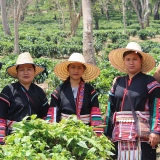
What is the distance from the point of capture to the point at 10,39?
23391 mm

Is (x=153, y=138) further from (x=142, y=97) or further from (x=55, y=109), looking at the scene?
(x=55, y=109)

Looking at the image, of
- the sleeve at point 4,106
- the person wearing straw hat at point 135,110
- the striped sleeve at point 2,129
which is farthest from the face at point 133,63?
the striped sleeve at point 2,129

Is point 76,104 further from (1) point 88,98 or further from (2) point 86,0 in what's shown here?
(2) point 86,0

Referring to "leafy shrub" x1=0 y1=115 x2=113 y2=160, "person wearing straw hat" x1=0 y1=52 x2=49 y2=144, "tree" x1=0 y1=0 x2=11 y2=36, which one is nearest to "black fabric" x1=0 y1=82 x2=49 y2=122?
"person wearing straw hat" x1=0 y1=52 x2=49 y2=144

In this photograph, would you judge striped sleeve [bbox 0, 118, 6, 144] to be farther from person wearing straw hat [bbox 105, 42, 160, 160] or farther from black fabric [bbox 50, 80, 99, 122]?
person wearing straw hat [bbox 105, 42, 160, 160]

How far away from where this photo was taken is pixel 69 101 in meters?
3.61

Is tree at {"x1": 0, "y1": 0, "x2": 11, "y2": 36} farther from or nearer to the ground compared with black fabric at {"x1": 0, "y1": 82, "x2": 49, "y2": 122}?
farther from the ground

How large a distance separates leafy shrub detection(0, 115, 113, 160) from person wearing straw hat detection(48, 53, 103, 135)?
0.78 meters

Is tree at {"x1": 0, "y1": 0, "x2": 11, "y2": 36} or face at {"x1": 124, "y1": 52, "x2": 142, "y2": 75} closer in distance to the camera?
face at {"x1": 124, "y1": 52, "x2": 142, "y2": 75}

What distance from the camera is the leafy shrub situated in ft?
8.09

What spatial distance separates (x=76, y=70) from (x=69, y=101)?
12.7 inches

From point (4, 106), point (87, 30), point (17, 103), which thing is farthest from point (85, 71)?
point (87, 30)

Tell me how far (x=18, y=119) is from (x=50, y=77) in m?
5.75

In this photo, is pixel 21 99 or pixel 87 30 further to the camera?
pixel 87 30
